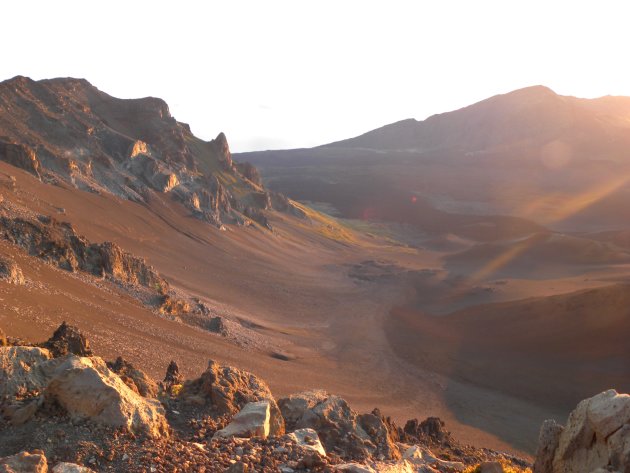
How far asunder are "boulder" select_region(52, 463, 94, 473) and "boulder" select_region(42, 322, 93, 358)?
7894 millimetres

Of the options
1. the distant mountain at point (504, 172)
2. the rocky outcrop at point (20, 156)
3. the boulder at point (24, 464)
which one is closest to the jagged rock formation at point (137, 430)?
the boulder at point (24, 464)

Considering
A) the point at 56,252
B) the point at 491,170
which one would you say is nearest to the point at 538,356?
the point at 56,252

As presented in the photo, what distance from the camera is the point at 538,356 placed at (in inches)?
1330

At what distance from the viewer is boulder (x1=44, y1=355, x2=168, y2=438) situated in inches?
317

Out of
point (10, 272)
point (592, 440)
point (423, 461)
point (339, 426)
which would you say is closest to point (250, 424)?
point (339, 426)

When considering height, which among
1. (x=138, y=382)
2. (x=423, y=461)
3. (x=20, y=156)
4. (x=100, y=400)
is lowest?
(x=423, y=461)

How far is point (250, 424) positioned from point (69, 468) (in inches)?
129

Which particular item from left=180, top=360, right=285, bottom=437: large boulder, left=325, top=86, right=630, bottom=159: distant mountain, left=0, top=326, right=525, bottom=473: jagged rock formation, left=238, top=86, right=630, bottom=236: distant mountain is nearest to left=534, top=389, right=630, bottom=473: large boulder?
left=0, top=326, right=525, bottom=473: jagged rock formation

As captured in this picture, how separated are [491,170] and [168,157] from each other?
104175 mm

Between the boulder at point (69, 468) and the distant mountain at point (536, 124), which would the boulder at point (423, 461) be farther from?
the distant mountain at point (536, 124)

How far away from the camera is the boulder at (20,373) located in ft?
28.5

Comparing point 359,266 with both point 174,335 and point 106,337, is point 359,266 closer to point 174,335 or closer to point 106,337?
point 174,335

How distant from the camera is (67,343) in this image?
14.2 m

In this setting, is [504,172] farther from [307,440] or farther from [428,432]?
[307,440]
